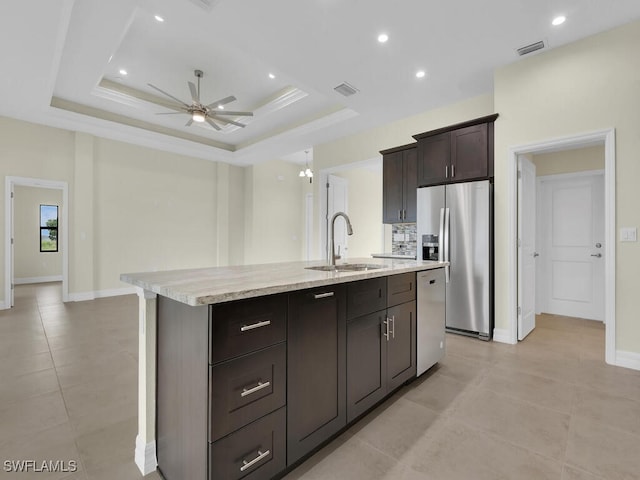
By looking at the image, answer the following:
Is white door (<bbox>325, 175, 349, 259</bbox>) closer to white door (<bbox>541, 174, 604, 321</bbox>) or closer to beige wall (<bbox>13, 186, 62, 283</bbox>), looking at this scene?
white door (<bbox>541, 174, 604, 321</bbox>)

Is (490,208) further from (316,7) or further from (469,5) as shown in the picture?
(316,7)

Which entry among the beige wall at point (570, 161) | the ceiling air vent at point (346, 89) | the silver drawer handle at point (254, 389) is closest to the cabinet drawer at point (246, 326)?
the silver drawer handle at point (254, 389)

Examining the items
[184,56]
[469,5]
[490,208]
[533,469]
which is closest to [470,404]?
[533,469]

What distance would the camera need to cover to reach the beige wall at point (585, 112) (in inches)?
105

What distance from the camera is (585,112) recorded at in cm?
288

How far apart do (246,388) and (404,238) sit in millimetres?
4358

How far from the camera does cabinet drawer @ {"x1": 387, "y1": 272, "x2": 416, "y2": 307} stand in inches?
79.4

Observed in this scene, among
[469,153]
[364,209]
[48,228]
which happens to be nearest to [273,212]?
[364,209]

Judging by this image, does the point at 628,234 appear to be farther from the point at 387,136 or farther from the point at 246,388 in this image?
the point at 246,388

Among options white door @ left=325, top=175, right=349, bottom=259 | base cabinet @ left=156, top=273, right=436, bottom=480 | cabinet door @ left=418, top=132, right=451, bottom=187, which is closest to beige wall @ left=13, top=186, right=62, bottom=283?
white door @ left=325, top=175, right=349, bottom=259

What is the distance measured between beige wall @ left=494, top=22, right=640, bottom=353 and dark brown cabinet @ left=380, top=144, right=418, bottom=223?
1.14 metres

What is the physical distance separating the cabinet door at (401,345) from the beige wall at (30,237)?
905 centimetres

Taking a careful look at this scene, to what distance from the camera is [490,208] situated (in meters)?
3.39

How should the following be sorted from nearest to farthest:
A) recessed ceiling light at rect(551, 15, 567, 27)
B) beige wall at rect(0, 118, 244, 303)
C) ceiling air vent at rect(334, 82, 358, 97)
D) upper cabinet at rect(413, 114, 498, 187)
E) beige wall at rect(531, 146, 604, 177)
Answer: recessed ceiling light at rect(551, 15, 567, 27) → upper cabinet at rect(413, 114, 498, 187) → ceiling air vent at rect(334, 82, 358, 97) → beige wall at rect(531, 146, 604, 177) → beige wall at rect(0, 118, 244, 303)
